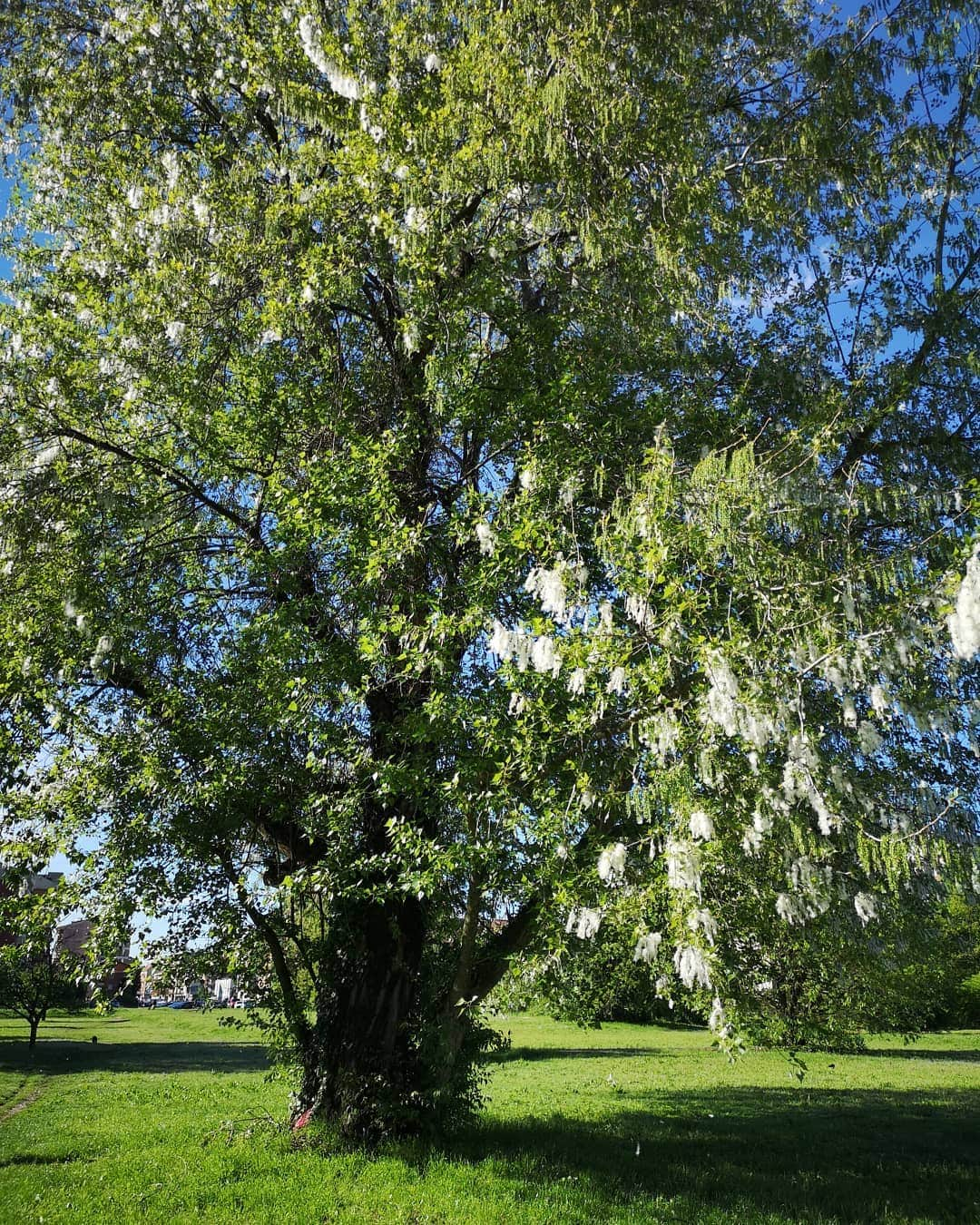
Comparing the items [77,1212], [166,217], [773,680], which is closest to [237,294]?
[166,217]

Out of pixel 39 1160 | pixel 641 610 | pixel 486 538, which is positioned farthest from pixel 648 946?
pixel 39 1160

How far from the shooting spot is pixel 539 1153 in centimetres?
856

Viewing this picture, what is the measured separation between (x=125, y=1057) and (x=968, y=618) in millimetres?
24477

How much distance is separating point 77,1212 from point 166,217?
363 inches

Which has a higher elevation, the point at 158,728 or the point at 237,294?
the point at 237,294

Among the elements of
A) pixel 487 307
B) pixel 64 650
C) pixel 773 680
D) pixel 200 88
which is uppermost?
pixel 200 88

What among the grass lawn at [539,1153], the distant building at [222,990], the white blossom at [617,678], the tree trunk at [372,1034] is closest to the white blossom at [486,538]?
the white blossom at [617,678]

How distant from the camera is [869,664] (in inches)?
207

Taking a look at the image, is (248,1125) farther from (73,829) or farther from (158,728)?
(158,728)

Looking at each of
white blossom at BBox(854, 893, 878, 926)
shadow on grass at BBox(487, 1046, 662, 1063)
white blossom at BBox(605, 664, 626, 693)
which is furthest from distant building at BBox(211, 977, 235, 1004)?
shadow on grass at BBox(487, 1046, 662, 1063)

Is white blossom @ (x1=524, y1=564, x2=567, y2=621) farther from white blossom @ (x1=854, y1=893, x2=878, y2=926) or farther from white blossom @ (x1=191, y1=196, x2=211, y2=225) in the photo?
white blossom @ (x1=191, y1=196, x2=211, y2=225)

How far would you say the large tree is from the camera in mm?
6312

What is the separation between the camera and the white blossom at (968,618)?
4289mm

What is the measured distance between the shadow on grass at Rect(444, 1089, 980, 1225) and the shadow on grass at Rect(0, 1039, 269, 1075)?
12.3 m
